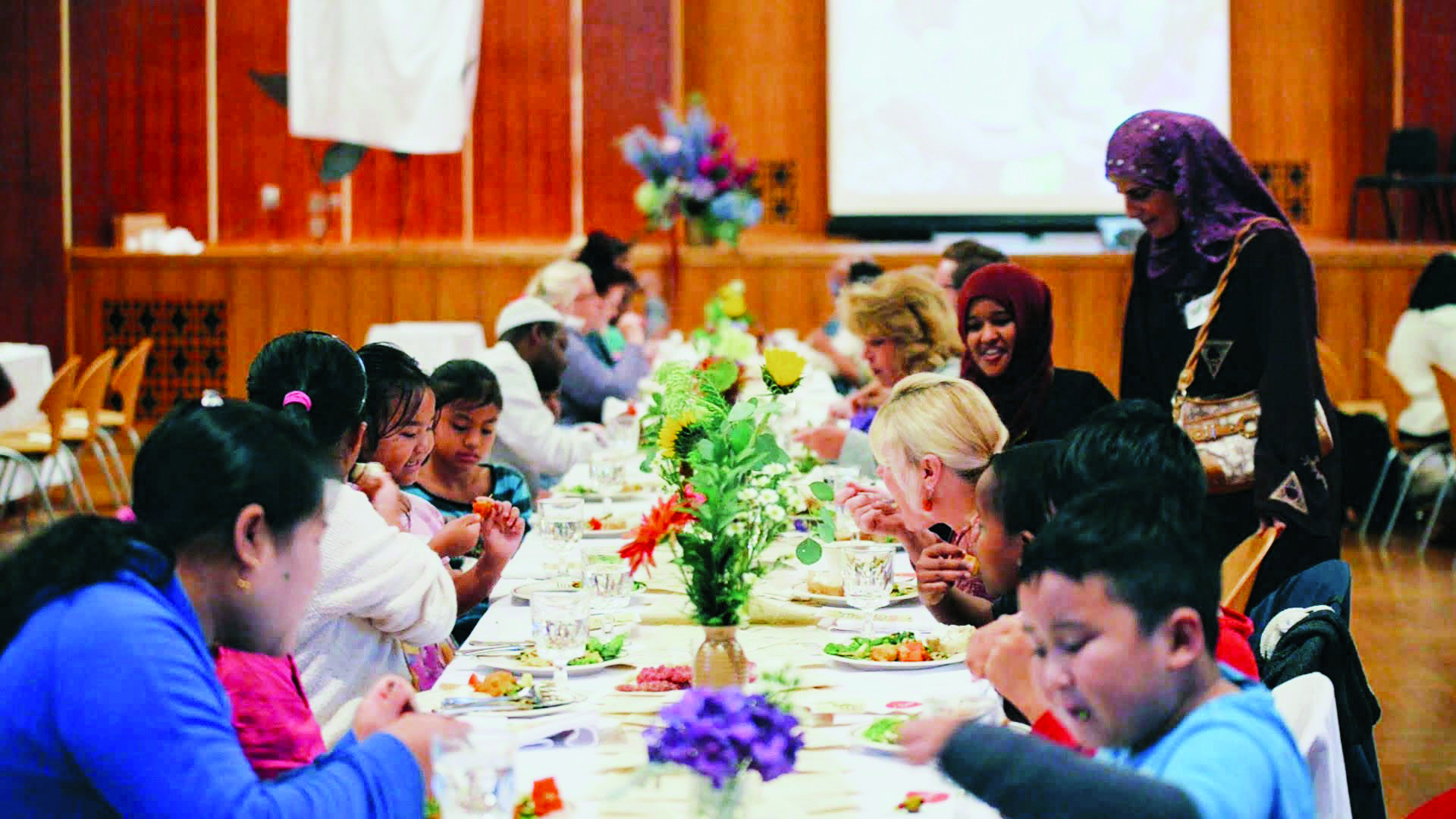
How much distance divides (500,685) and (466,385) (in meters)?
1.69

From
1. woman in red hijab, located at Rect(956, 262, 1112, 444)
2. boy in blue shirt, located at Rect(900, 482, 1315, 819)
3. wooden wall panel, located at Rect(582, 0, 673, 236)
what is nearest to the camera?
boy in blue shirt, located at Rect(900, 482, 1315, 819)

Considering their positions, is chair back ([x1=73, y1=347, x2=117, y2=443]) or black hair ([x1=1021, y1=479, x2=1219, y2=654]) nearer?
black hair ([x1=1021, y1=479, x2=1219, y2=654])

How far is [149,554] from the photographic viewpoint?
1.71 metres

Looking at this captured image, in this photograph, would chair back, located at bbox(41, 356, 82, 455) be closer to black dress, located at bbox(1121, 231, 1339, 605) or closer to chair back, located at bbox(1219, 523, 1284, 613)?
black dress, located at bbox(1121, 231, 1339, 605)

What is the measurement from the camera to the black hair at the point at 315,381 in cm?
263

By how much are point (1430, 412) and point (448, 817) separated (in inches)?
259

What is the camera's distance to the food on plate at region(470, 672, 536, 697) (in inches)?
97.7

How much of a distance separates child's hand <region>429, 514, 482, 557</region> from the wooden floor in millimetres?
2292

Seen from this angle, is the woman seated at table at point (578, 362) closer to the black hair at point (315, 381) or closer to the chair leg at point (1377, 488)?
the chair leg at point (1377, 488)

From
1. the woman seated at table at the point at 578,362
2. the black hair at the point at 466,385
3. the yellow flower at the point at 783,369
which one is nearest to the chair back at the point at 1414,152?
the woman seated at table at the point at 578,362

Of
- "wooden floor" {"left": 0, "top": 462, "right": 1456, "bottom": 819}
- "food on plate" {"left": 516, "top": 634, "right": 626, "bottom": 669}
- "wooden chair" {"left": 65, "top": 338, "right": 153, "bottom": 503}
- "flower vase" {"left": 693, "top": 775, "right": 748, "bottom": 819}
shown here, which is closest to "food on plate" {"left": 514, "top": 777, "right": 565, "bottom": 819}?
"flower vase" {"left": 693, "top": 775, "right": 748, "bottom": 819}

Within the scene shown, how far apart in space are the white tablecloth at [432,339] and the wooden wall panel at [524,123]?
241 centimetres

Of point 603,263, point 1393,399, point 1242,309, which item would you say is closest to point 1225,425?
point 1242,309

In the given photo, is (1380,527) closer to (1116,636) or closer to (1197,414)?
(1197,414)
